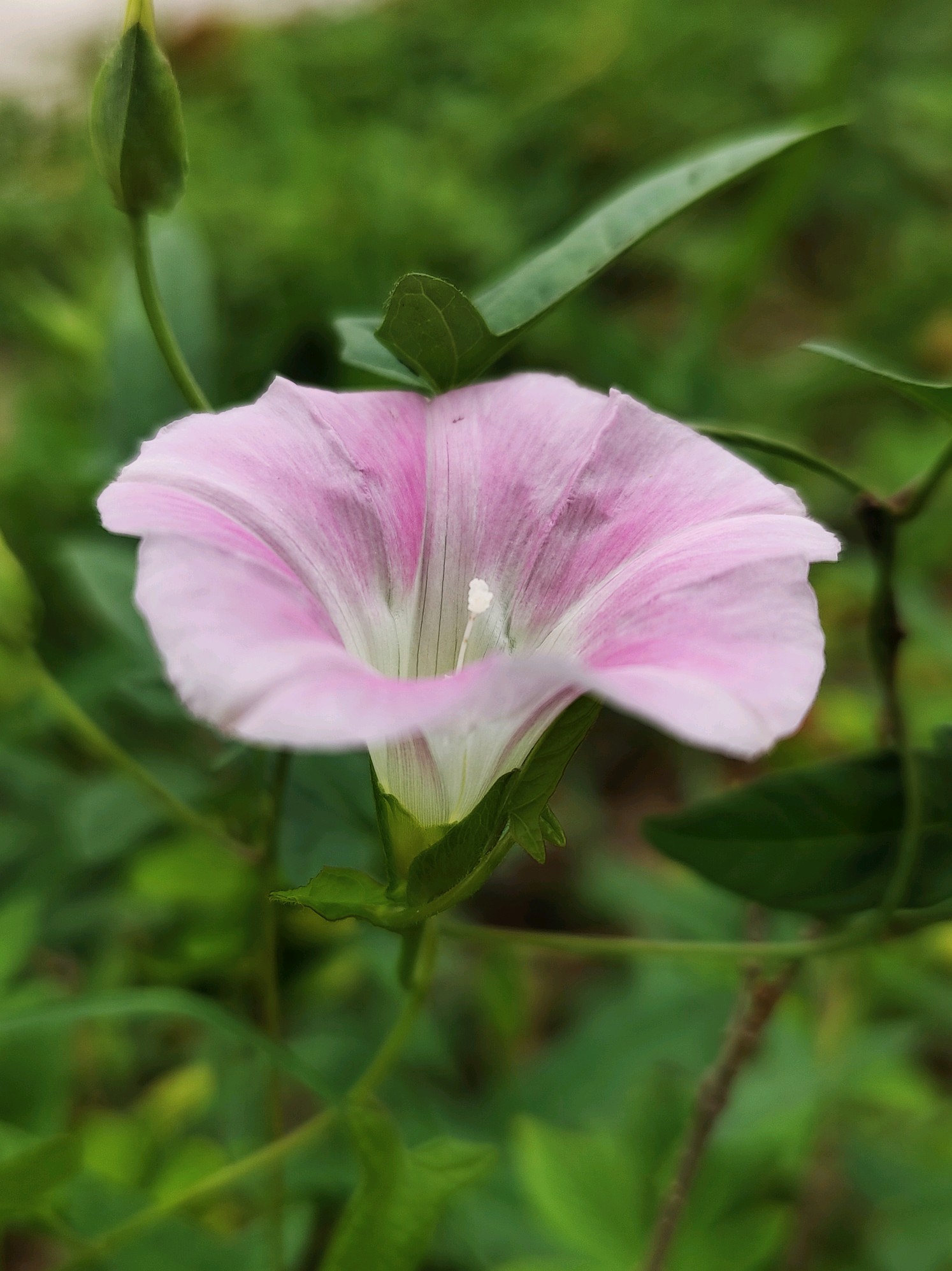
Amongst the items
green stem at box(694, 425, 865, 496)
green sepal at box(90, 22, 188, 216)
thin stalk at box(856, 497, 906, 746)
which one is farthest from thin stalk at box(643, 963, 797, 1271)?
green sepal at box(90, 22, 188, 216)

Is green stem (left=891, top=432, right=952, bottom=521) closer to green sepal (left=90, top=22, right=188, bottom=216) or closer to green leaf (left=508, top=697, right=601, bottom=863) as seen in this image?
green leaf (left=508, top=697, right=601, bottom=863)

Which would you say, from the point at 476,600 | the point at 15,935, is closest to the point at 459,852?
the point at 476,600

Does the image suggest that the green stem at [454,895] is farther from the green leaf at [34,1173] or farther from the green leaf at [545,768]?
the green leaf at [34,1173]

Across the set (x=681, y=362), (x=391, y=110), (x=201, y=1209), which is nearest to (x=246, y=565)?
(x=201, y=1209)

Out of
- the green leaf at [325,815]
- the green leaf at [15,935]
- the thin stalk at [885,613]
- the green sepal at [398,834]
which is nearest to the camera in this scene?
the green sepal at [398,834]

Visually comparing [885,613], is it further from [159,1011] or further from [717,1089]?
[159,1011]

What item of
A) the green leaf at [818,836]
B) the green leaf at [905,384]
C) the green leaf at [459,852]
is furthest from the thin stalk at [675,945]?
the green leaf at [905,384]
